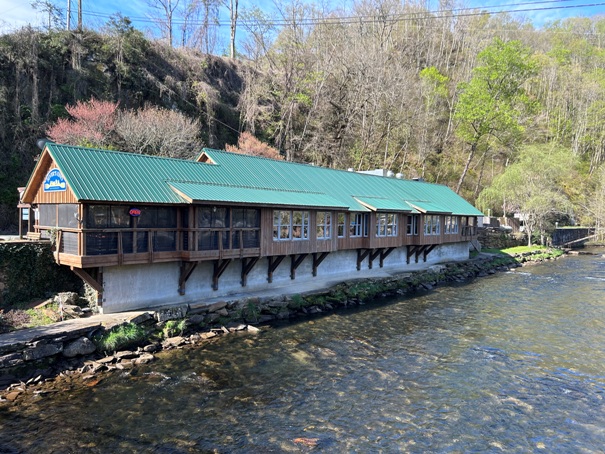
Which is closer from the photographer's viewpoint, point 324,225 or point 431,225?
point 324,225

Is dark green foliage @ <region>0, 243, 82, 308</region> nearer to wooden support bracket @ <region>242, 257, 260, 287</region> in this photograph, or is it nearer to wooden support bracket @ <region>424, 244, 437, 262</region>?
wooden support bracket @ <region>242, 257, 260, 287</region>

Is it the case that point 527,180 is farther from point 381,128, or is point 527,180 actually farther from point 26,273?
point 26,273

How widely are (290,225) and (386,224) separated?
860 centimetres

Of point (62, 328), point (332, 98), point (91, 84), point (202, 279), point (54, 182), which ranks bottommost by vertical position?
point (62, 328)

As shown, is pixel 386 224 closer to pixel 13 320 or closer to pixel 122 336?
pixel 122 336

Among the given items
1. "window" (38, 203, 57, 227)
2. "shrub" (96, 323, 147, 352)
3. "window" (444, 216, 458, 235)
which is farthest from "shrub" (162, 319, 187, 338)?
"window" (444, 216, 458, 235)

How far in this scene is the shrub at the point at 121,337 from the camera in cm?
1318

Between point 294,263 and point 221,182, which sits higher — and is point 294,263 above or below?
below

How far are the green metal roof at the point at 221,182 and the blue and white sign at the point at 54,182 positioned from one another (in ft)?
1.86

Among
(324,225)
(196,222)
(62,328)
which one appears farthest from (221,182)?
(62,328)

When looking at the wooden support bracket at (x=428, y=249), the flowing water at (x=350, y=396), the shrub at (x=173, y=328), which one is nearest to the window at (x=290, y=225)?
the flowing water at (x=350, y=396)

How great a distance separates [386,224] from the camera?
26.8 m

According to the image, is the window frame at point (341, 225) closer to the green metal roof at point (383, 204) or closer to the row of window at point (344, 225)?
the row of window at point (344, 225)

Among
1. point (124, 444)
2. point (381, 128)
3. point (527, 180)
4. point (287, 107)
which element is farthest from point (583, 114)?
point (124, 444)
